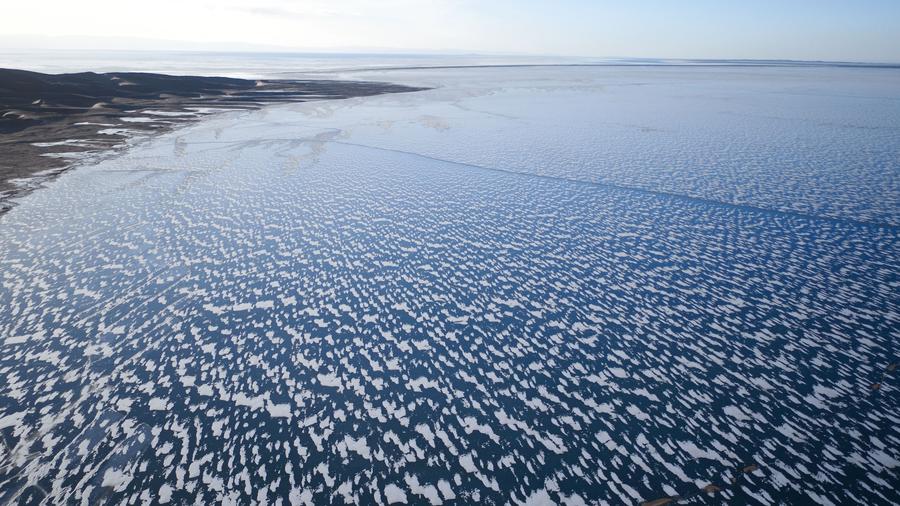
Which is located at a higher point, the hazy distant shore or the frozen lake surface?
the hazy distant shore

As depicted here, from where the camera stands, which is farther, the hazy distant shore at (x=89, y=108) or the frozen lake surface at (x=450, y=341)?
the hazy distant shore at (x=89, y=108)

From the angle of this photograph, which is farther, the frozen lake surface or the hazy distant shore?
the hazy distant shore

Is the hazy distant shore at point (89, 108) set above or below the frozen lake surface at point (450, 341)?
above

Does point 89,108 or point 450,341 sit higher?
point 89,108

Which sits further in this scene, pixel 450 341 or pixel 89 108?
pixel 89 108
